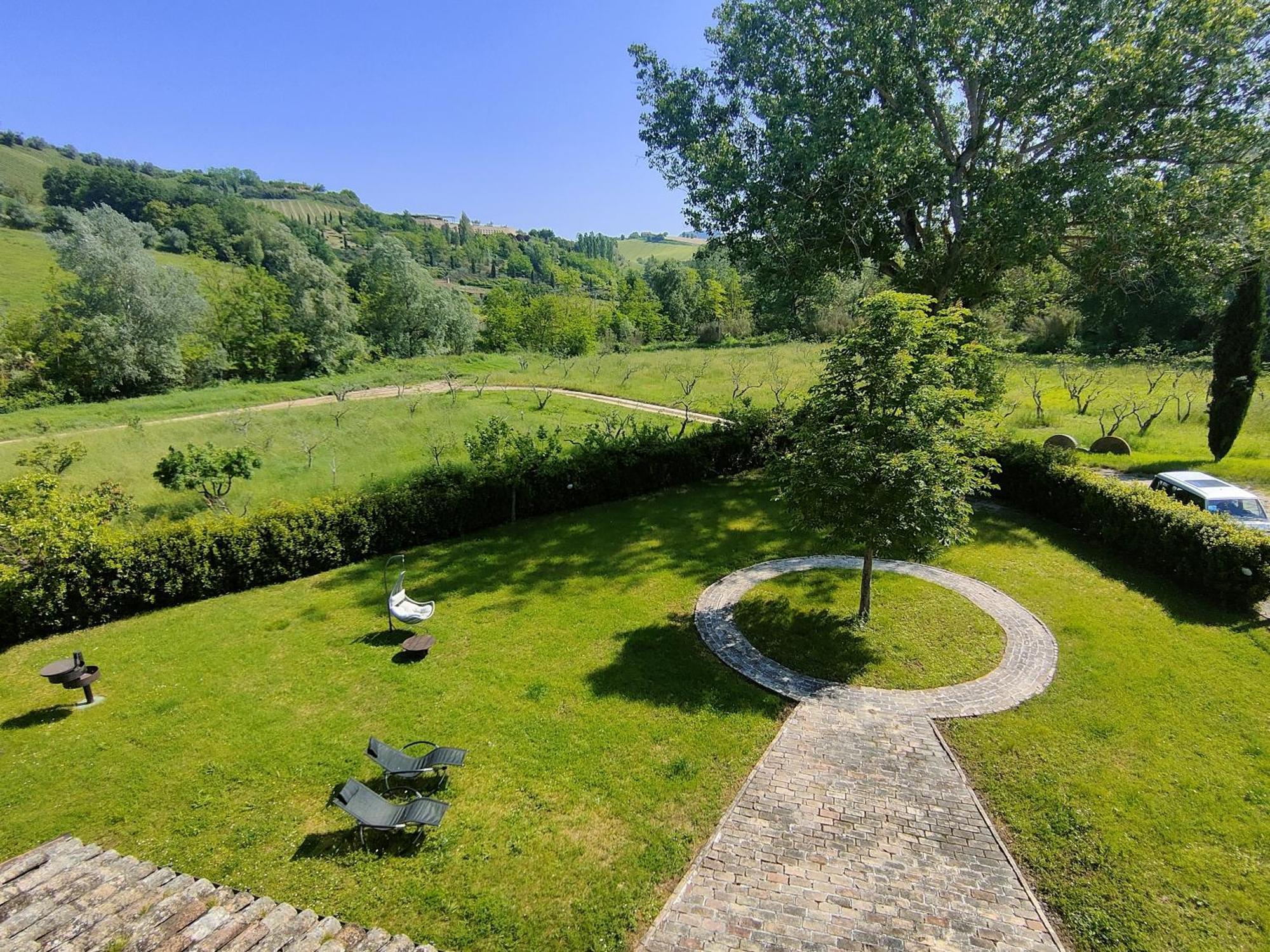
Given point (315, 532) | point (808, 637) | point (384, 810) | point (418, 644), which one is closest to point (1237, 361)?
point (808, 637)

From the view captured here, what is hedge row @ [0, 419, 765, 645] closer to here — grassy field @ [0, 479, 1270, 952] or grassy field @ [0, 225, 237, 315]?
grassy field @ [0, 479, 1270, 952]

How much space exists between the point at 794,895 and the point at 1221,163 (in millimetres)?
21485

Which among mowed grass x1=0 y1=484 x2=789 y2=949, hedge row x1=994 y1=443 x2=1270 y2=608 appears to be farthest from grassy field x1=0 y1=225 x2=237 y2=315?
hedge row x1=994 y1=443 x2=1270 y2=608

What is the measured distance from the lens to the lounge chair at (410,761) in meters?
6.87

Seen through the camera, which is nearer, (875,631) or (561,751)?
(561,751)

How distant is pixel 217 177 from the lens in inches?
6378

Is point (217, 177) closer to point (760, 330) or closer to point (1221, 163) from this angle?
point (760, 330)

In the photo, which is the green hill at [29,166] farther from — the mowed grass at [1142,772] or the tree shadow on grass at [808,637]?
the mowed grass at [1142,772]

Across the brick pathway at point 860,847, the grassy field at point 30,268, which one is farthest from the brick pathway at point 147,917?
the grassy field at point 30,268

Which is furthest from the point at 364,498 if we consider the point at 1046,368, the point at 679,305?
the point at 679,305

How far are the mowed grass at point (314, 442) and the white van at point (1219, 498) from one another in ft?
52.6

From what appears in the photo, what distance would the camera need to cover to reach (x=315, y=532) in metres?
13.9

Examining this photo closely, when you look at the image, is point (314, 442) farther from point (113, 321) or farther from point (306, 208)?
point (306, 208)

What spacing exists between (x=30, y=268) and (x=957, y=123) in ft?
273
